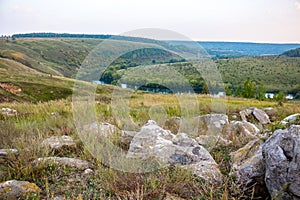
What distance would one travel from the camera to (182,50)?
26.3 feet

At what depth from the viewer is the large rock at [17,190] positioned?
3600 mm

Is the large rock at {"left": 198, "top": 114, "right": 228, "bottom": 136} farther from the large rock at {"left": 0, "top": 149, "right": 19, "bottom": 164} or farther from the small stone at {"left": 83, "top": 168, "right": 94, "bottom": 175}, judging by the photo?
the large rock at {"left": 0, "top": 149, "right": 19, "bottom": 164}

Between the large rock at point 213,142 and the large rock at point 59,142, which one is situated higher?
the large rock at point 59,142

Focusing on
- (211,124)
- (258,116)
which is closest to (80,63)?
(258,116)

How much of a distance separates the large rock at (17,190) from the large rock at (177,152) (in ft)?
5.84

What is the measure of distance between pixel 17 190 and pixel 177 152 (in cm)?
276

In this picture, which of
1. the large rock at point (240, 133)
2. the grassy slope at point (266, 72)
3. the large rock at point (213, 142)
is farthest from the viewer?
the grassy slope at point (266, 72)

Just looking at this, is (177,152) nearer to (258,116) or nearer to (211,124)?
(211,124)

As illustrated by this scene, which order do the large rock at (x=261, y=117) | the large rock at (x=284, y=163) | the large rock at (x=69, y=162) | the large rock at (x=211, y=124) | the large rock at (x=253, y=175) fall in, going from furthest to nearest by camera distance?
the large rock at (x=261, y=117) → the large rock at (x=211, y=124) → the large rock at (x=69, y=162) → the large rock at (x=253, y=175) → the large rock at (x=284, y=163)

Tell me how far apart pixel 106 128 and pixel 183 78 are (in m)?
3.12

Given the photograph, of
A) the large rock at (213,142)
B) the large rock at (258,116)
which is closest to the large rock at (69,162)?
the large rock at (213,142)

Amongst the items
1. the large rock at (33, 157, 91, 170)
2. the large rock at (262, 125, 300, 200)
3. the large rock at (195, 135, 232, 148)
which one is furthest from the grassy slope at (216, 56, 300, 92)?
the large rock at (262, 125, 300, 200)

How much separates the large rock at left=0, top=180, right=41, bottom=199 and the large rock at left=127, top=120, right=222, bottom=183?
1779 mm

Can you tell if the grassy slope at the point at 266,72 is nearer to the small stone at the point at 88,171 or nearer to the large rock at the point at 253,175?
the large rock at the point at 253,175
